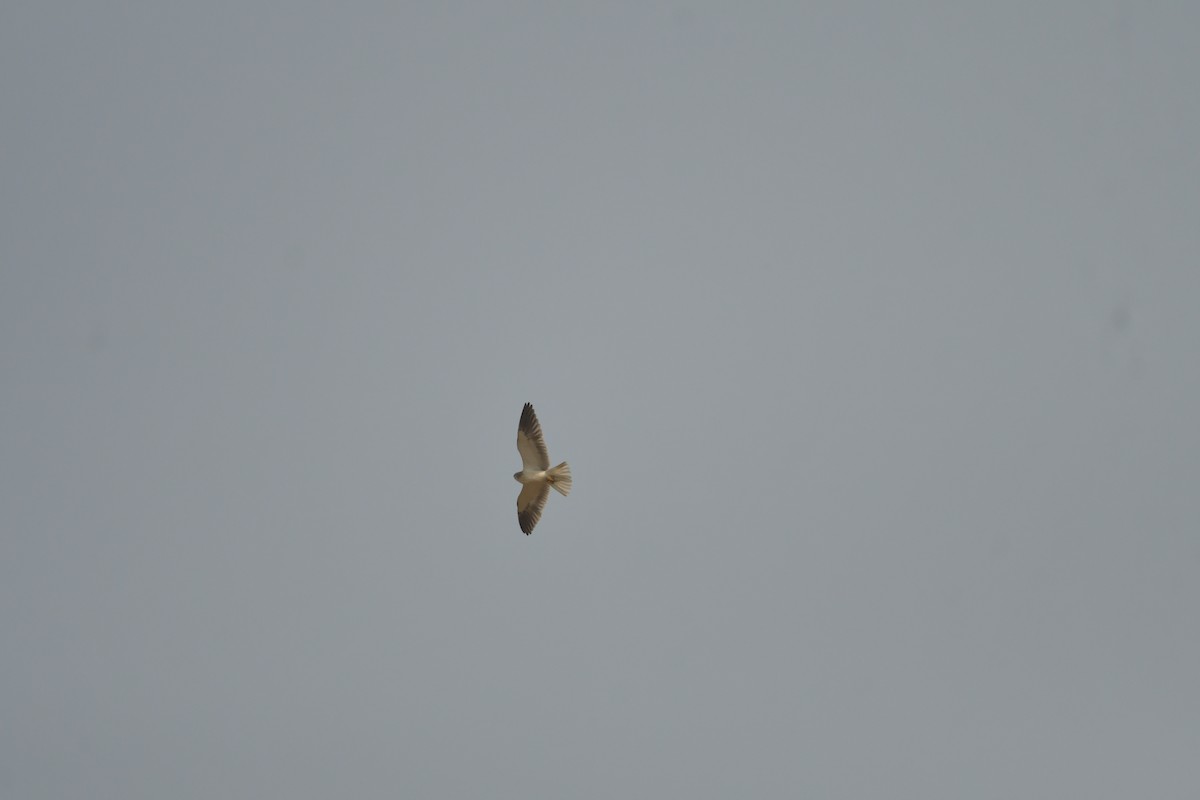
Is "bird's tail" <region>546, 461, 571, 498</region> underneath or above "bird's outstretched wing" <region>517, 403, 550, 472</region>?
underneath

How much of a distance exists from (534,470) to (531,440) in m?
0.75

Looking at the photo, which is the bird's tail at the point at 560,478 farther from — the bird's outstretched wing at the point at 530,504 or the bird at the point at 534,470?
the bird's outstretched wing at the point at 530,504

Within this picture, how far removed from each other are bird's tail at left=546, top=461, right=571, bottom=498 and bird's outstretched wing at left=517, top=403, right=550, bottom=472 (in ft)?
1.58

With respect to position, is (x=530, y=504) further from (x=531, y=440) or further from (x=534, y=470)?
(x=531, y=440)

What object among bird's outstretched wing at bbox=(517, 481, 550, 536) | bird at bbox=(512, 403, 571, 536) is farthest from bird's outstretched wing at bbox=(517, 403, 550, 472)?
bird's outstretched wing at bbox=(517, 481, 550, 536)

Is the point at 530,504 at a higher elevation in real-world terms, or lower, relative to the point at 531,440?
lower

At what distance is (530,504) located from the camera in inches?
1251

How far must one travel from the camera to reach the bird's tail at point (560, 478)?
30422 mm

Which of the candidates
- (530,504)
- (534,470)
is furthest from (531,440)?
(530,504)

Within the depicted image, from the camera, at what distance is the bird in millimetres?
30547

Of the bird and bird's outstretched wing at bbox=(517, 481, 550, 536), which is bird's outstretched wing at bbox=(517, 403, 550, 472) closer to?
the bird

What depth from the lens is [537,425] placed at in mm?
31062

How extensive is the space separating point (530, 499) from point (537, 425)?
1.94 meters

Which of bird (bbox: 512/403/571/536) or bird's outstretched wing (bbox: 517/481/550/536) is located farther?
bird's outstretched wing (bbox: 517/481/550/536)
